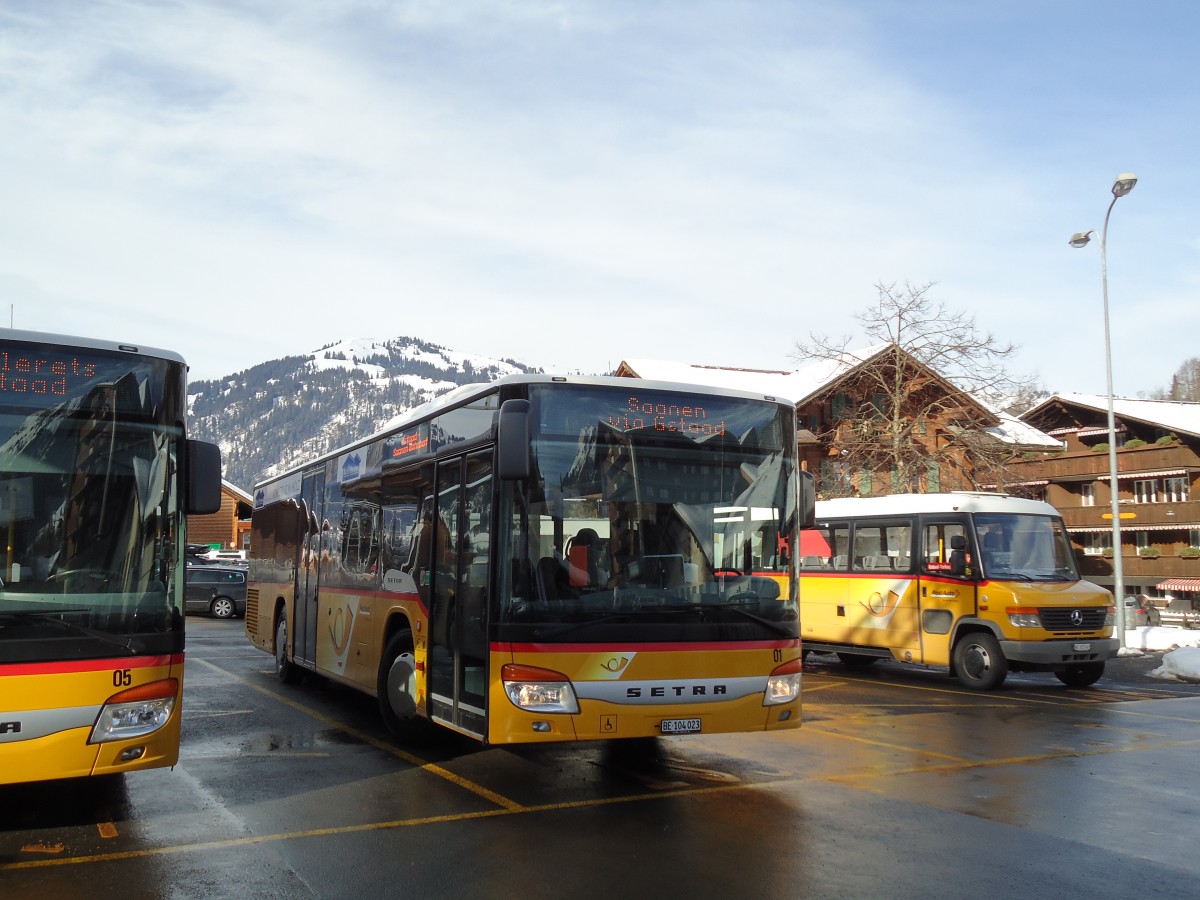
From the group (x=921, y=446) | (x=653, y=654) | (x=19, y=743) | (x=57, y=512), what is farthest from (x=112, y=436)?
(x=921, y=446)

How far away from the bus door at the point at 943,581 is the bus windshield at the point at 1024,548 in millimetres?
267

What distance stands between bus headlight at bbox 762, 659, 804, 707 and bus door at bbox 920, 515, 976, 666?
8670 mm

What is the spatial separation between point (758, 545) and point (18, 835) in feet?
17.4

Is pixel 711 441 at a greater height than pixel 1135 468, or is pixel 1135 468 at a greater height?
pixel 1135 468

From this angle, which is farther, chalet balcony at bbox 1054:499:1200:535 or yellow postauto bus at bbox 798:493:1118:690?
chalet balcony at bbox 1054:499:1200:535

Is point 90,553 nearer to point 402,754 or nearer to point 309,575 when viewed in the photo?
point 402,754

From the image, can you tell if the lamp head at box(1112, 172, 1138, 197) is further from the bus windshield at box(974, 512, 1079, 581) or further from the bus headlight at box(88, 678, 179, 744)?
Answer: the bus headlight at box(88, 678, 179, 744)

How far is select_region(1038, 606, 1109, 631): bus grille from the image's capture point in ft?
51.4

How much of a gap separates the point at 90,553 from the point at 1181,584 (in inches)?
2127

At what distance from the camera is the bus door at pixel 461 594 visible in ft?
27.1

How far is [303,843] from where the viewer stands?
6.88 m

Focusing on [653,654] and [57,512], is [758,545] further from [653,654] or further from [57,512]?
[57,512]

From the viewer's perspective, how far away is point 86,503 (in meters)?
6.86

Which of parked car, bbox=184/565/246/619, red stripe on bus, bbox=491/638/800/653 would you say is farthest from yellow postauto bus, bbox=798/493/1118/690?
parked car, bbox=184/565/246/619
